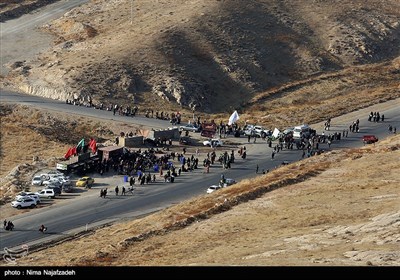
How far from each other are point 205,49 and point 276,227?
215 feet

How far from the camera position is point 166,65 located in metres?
99.9

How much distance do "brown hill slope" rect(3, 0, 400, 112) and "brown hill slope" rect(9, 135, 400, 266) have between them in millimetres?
38171

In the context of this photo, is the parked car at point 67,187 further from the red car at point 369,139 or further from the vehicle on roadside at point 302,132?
the red car at point 369,139

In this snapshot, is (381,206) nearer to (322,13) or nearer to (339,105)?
(339,105)

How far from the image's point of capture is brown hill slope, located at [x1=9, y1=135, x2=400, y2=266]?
3334 cm

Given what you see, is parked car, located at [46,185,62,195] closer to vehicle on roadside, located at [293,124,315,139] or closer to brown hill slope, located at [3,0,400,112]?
vehicle on roadside, located at [293,124,315,139]

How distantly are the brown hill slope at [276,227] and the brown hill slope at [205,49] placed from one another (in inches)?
1503

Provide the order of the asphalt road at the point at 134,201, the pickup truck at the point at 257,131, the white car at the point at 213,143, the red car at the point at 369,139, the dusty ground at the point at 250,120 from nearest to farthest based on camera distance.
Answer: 1. the dusty ground at the point at 250,120
2. the asphalt road at the point at 134,201
3. the white car at the point at 213,143
4. the red car at the point at 369,139
5. the pickup truck at the point at 257,131

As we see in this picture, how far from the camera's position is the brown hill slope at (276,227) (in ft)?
109

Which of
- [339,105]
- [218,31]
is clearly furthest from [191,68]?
[339,105]

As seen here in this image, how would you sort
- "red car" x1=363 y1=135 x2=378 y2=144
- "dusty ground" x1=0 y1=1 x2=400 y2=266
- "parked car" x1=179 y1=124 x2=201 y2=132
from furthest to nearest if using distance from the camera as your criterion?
"parked car" x1=179 y1=124 x2=201 y2=132 < "red car" x1=363 y1=135 x2=378 y2=144 < "dusty ground" x1=0 y1=1 x2=400 y2=266

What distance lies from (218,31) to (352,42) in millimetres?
20175

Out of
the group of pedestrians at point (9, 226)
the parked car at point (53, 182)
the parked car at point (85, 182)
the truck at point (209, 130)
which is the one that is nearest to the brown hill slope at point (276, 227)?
the group of pedestrians at point (9, 226)

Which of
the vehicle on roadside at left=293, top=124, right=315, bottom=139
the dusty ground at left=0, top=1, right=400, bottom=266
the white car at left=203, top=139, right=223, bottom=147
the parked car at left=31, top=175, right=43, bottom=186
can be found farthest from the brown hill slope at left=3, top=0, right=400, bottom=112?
the parked car at left=31, top=175, right=43, bottom=186
